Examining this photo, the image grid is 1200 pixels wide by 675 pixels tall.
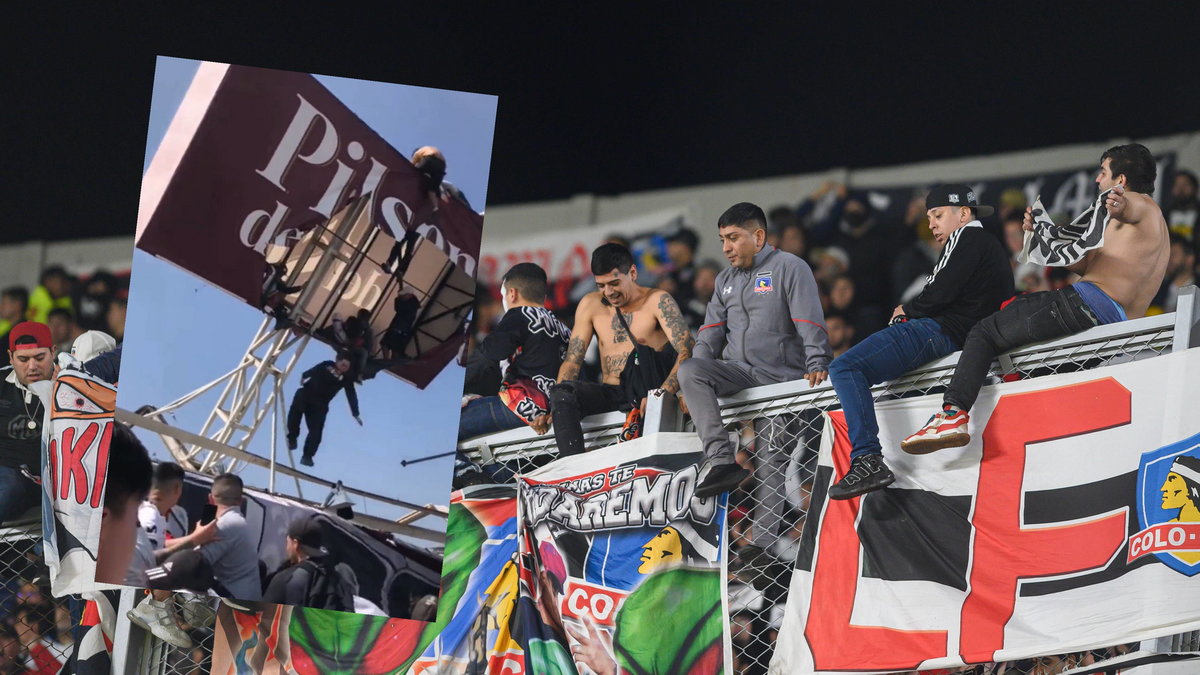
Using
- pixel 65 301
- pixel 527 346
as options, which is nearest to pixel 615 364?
pixel 527 346

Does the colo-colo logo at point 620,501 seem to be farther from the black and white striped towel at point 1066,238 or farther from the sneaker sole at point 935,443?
the black and white striped towel at point 1066,238

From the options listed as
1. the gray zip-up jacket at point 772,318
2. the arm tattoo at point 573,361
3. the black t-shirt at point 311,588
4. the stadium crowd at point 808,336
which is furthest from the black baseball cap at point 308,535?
the gray zip-up jacket at point 772,318

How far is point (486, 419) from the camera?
4.81 meters

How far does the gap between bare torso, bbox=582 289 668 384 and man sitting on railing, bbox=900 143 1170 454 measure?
44.9 inches

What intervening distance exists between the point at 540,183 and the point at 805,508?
14.2 ft

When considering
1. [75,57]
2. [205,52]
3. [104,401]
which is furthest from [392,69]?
[104,401]

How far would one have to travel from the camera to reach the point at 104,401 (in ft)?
16.2

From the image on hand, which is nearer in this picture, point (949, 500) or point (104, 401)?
point (949, 500)

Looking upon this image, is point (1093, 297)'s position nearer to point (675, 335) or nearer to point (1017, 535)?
point (1017, 535)

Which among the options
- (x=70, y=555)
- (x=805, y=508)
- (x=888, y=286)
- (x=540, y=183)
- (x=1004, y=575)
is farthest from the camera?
(x=540, y=183)

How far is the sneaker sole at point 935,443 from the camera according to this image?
3582 millimetres

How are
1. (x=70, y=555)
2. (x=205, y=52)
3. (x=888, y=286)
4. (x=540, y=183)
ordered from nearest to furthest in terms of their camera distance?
1. (x=70, y=555)
2. (x=888, y=286)
3. (x=205, y=52)
4. (x=540, y=183)

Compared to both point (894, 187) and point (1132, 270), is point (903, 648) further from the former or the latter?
point (894, 187)

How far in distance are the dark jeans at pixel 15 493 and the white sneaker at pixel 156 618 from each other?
691mm
